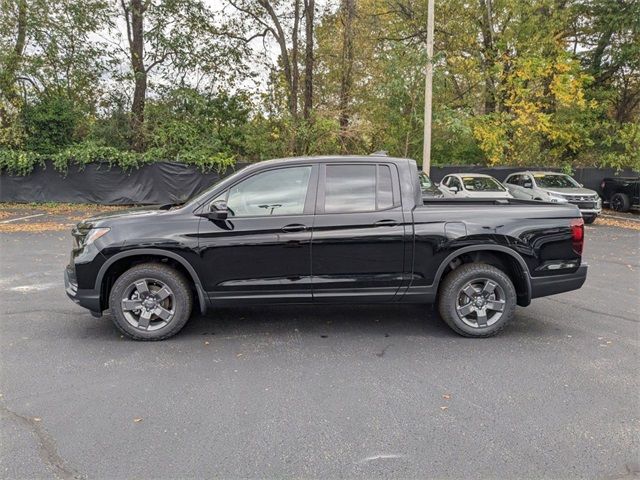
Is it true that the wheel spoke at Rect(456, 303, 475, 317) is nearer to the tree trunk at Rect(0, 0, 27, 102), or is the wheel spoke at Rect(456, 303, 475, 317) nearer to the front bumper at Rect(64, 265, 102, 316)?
the front bumper at Rect(64, 265, 102, 316)

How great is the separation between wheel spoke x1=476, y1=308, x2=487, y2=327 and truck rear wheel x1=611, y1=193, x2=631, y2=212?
53.6 feet

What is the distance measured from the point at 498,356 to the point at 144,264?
3.47m

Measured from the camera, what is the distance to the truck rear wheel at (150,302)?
457 centimetres

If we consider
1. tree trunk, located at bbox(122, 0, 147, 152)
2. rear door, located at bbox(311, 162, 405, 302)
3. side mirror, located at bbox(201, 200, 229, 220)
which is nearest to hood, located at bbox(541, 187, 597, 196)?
rear door, located at bbox(311, 162, 405, 302)

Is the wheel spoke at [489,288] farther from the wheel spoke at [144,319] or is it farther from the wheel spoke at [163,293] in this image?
the wheel spoke at [144,319]

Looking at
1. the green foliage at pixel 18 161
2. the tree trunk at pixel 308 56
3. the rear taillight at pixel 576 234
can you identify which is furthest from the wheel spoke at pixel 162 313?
the tree trunk at pixel 308 56

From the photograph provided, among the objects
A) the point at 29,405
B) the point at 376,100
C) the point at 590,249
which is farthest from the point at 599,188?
the point at 29,405

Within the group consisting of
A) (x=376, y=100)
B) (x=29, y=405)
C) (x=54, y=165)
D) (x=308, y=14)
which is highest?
(x=308, y=14)

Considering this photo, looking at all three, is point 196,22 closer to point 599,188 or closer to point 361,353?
point 599,188

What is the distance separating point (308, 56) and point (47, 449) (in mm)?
20948

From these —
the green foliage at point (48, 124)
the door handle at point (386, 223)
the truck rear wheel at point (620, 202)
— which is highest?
the green foliage at point (48, 124)

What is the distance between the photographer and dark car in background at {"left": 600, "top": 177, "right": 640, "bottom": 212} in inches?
687

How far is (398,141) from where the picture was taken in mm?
20688

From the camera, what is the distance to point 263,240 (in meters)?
4.55
